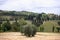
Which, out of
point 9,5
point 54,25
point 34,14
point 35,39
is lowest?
point 35,39

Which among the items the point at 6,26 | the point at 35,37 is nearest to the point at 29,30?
the point at 35,37

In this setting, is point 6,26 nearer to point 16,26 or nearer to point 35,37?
point 16,26

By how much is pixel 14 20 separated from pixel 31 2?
325mm

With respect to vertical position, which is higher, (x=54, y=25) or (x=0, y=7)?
(x=0, y=7)

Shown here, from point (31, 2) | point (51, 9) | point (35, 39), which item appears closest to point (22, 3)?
point (31, 2)

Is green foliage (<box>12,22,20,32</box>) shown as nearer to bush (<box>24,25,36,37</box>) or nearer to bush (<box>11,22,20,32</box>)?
bush (<box>11,22,20,32</box>)

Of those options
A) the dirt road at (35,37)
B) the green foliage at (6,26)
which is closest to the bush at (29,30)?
the dirt road at (35,37)

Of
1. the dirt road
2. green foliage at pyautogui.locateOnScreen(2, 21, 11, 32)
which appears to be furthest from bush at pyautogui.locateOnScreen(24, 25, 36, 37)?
green foliage at pyautogui.locateOnScreen(2, 21, 11, 32)

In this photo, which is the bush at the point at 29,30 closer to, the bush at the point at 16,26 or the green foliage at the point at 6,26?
the bush at the point at 16,26

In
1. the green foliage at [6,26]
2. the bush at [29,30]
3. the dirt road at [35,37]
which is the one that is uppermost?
the green foliage at [6,26]

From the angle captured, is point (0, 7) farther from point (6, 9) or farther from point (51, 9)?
point (51, 9)

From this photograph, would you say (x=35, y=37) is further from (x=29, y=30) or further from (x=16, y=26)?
(x=16, y=26)

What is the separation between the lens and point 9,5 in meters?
1.62

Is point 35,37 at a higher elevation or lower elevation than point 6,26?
lower
